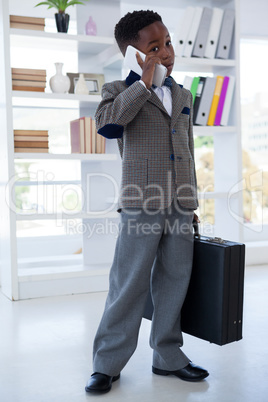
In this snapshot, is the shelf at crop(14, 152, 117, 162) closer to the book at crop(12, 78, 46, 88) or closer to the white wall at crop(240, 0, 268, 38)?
the book at crop(12, 78, 46, 88)

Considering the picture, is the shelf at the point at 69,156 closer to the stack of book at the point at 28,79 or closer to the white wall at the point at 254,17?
the stack of book at the point at 28,79

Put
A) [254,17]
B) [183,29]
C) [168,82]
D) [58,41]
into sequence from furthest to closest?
1. [254,17]
2. [183,29]
3. [58,41]
4. [168,82]

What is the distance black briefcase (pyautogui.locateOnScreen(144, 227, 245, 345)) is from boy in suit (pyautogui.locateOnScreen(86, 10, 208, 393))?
4 cm

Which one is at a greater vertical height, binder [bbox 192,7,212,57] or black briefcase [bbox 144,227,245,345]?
binder [bbox 192,7,212,57]

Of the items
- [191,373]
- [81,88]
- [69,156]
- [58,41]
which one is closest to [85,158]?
[69,156]

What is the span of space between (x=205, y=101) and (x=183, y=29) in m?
0.46

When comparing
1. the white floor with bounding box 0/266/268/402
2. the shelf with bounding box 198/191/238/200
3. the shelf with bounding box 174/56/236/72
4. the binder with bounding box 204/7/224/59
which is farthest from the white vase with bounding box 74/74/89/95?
the white floor with bounding box 0/266/268/402

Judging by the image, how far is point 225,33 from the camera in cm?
337

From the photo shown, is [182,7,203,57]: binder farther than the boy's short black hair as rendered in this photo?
Yes

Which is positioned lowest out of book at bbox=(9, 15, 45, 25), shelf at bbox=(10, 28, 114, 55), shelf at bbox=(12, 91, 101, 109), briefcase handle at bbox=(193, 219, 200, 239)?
briefcase handle at bbox=(193, 219, 200, 239)

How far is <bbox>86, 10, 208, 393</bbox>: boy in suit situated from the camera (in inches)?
61.6

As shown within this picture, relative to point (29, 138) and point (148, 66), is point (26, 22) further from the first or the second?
point (148, 66)

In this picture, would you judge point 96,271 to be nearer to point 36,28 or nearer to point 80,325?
point 80,325

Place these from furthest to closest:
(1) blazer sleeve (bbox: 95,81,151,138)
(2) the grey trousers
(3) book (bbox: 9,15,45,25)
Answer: (3) book (bbox: 9,15,45,25) < (2) the grey trousers < (1) blazer sleeve (bbox: 95,81,151,138)
